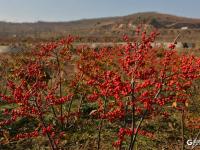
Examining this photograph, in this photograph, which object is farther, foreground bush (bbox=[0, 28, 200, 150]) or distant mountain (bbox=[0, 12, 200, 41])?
distant mountain (bbox=[0, 12, 200, 41])

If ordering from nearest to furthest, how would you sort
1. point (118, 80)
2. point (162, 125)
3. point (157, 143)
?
point (118, 80), point (157, 143), point (162, 125)

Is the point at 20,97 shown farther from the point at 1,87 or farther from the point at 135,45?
the point at 1,87

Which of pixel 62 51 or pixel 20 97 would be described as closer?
pixel 20 97

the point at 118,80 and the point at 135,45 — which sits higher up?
the point at 135,45

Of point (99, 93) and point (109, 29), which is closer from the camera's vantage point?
point (99, 93)

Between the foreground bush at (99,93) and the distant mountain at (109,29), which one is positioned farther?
the distant mountain at (109,29)

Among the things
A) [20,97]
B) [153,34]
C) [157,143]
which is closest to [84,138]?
[157,143]

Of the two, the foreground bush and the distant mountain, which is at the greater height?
the foreground bush

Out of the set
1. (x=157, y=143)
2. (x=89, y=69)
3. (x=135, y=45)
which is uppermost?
(x=135, y=45)

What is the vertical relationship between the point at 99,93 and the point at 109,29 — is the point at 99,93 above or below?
above

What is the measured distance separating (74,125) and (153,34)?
6897mm

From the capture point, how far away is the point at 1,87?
20.2m

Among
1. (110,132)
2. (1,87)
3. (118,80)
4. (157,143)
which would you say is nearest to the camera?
(118,80)

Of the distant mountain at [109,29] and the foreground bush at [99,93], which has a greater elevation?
the foreground bush at [99,93]
